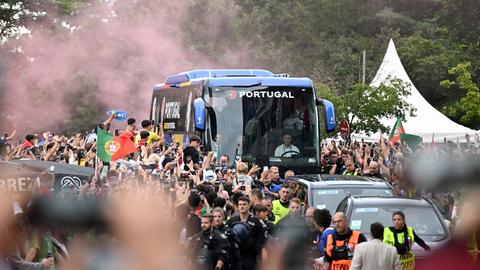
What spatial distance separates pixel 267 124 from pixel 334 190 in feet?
27.1

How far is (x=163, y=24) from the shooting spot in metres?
61.0

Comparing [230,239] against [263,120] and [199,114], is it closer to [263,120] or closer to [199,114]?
[199,114]

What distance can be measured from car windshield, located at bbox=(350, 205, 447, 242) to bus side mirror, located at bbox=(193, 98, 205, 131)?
29.4 ft

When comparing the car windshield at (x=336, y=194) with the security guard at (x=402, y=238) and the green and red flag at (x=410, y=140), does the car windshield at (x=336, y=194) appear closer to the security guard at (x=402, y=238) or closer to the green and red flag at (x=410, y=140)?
the security guard at (x=402, y=238)

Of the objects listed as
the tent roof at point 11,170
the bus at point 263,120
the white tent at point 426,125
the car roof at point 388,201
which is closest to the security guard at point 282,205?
the car roof at point 388,201

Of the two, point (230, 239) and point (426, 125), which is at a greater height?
point (426, 125)

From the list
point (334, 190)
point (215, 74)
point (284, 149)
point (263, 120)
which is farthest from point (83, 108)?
point (334, 190)

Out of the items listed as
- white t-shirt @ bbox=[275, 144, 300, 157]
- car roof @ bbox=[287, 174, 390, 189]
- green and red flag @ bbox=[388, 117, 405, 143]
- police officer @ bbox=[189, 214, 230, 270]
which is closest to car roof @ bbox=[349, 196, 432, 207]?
car roof @ bbox=[287, 174, 390, 189]

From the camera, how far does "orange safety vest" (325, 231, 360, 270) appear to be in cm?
1227

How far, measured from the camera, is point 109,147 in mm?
20125

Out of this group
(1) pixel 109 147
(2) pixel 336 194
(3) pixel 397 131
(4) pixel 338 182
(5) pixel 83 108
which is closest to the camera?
(2) pixel 336 194

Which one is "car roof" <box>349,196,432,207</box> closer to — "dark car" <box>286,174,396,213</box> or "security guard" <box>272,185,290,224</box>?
"security guard" <box>272,185,290,224</box>

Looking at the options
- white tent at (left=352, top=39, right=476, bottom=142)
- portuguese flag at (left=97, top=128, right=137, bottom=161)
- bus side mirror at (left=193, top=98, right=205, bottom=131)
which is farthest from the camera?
white tent at (left=352, top=39, right=476, bottom=142)

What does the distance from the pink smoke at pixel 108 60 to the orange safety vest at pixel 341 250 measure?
37.8m
